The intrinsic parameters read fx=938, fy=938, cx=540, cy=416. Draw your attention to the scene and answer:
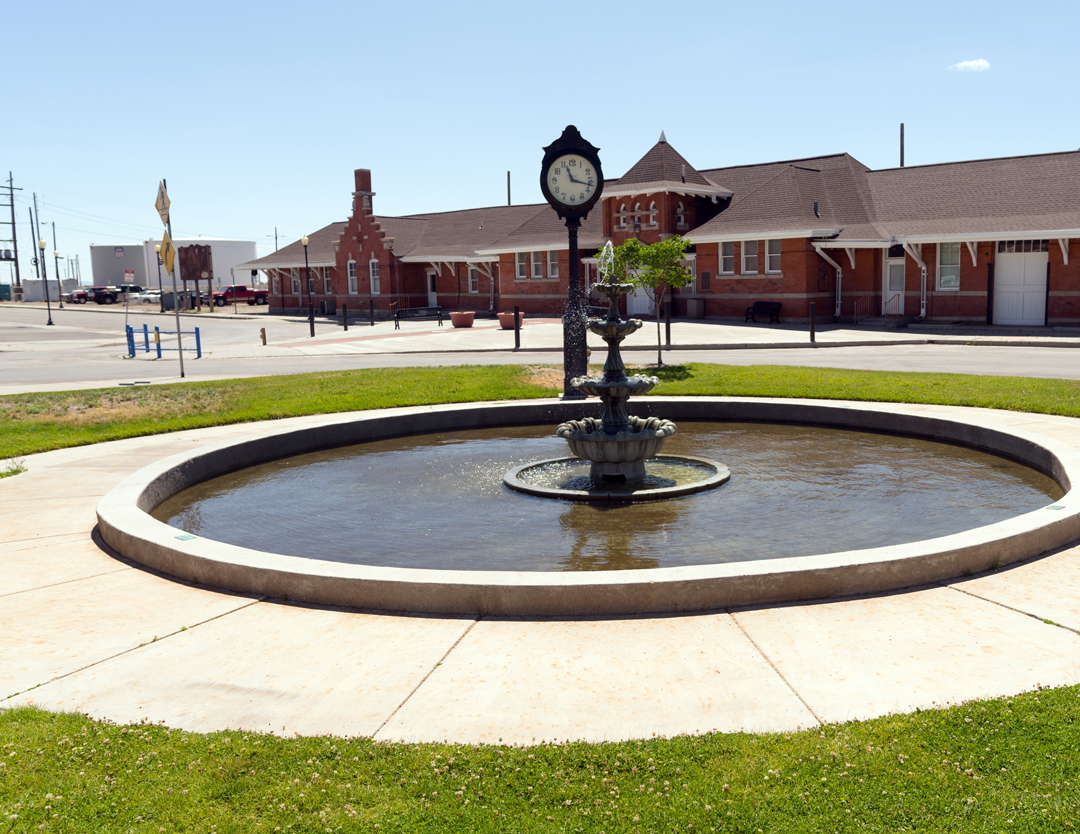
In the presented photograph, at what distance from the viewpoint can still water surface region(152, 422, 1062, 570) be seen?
7.95m

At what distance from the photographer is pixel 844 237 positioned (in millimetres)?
37906

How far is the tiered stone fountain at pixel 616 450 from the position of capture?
1004 centimetres

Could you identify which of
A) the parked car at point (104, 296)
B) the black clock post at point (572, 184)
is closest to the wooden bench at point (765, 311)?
the black clock post at point (572, 184)

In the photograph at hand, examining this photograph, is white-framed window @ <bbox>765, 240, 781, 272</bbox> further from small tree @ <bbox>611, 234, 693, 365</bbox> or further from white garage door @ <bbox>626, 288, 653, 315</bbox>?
small tree @ <bbox>611, 234, 693, 365</bbox>

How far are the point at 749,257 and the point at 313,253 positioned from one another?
32912 millimetres

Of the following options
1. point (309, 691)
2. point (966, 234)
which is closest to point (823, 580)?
point (309, 691)

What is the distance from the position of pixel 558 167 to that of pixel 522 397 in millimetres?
4119

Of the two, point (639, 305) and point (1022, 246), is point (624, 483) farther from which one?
point (639, 305)

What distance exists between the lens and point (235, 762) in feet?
13.6

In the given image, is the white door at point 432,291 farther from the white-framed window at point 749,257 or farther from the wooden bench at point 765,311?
the wooden bench at point 765,311

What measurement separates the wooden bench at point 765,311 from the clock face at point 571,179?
24561 millimetres

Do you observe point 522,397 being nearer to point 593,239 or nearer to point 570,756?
point 570,756

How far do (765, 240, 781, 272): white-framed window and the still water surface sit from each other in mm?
28434

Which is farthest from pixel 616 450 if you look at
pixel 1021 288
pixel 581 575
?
pixel 1021 288
